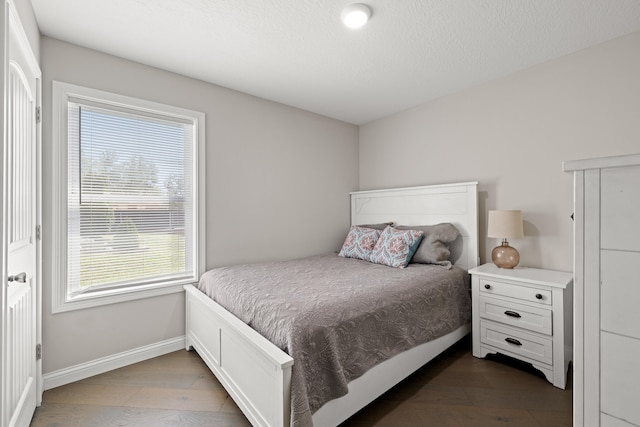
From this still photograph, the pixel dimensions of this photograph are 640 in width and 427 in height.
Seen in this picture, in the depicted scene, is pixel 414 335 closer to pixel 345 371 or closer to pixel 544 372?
pixel 345 371

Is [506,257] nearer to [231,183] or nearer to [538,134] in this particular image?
[538,134]

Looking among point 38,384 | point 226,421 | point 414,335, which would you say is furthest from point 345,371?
point 38,384

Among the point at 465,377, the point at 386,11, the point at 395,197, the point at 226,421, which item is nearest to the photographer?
the point at 226,421

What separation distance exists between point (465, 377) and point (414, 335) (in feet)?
1.88

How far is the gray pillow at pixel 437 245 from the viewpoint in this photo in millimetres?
2646

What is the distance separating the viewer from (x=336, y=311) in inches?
61.5

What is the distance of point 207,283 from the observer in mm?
2414

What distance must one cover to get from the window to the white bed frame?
1.53ft

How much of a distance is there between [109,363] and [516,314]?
10.4 feet

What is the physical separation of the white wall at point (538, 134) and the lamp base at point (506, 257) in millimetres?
213

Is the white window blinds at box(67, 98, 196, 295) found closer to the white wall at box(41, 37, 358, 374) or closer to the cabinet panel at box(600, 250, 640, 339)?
the white wall at box(41, 37, 358, 374)

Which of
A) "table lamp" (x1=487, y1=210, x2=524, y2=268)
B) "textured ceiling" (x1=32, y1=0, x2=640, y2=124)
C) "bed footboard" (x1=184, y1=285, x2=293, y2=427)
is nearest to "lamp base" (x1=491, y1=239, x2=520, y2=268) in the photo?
"table lamp" (x1=487, y1=210, x2=524, y2=268)

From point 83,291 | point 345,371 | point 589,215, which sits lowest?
point 345,371

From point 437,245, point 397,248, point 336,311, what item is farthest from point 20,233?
point 437,245
